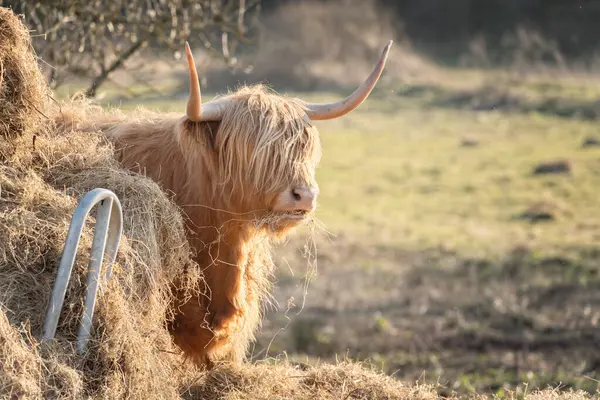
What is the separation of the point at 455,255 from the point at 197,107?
6763 mm

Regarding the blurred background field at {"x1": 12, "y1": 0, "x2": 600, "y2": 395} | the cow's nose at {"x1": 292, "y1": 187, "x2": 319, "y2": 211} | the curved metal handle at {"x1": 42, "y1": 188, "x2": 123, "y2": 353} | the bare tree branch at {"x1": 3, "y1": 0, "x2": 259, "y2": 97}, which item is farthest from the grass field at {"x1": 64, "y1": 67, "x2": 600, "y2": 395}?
the curved metal handle at {"x1": 42, "y1": 188, "x2": 123, "y2": 353}

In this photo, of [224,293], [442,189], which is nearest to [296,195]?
[224,293]

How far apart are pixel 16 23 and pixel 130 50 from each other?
3.63 m

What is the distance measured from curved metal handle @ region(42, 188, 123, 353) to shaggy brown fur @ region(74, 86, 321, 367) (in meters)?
1.17

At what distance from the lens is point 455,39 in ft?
105

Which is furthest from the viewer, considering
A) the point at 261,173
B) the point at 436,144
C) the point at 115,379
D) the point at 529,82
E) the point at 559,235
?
the point at 529,82

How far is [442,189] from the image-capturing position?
15234mm

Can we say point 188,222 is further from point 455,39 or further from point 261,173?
point 455,39

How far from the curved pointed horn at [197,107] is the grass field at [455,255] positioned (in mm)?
867

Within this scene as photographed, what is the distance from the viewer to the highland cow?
203 inches

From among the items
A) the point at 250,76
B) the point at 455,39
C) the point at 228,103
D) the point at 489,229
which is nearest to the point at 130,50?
the point at 228,103

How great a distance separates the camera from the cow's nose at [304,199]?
502 centimetres

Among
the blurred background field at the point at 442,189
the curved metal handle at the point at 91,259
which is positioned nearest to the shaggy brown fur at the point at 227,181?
the blurred background field at the point at 442,189

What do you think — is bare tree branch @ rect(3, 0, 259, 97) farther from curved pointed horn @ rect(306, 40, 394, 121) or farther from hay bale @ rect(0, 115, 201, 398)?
hay bale @ rect(0, 115, 201, 398)
